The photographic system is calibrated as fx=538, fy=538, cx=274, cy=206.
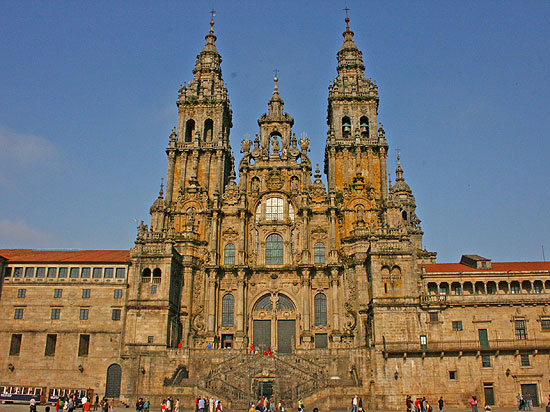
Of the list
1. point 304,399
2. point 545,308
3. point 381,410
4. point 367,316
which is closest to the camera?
point 304,399

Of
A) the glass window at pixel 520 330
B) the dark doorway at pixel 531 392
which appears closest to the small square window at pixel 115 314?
the glass window at pixel 520 330

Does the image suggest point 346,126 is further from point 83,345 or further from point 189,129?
point 83,345

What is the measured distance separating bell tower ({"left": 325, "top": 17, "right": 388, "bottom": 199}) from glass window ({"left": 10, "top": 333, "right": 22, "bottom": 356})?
106 ft

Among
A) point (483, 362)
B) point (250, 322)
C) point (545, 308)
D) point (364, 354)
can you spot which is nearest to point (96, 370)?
point (250, 322)

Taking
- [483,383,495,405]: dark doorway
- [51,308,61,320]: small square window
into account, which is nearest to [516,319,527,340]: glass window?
[483,383,495,405]: dark doorway

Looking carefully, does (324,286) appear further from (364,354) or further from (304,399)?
(304,399)

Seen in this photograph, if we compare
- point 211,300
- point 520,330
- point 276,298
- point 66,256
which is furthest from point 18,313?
point 520,330

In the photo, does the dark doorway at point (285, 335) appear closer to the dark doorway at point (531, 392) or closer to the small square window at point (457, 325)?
the small square window at point (457, 325)

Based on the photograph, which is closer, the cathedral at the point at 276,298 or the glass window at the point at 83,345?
the cathedral at the point at 276,298

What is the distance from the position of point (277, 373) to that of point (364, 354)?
7927 mm

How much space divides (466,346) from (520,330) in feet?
16.3

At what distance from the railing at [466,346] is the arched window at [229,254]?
683 inches

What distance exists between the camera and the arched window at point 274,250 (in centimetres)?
5327

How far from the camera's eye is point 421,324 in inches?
1763
